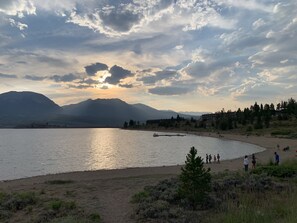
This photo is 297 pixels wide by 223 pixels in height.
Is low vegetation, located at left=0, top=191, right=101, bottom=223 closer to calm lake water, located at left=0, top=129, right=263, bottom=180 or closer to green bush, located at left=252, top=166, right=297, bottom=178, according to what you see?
green bush, located at left=252, top=166, right=297, bottom=178

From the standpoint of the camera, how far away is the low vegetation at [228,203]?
32.3 feet

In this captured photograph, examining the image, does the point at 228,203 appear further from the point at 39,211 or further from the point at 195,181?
the point at 39,211

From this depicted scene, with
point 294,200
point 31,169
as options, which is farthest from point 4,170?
point 294,200

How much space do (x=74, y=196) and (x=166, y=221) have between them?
8844 millimetres

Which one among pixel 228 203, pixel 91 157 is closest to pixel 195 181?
pixel 228 203

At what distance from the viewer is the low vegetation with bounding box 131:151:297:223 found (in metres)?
9.84

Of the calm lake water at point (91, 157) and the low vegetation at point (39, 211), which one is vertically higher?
the low vegetation at point (39, 211)

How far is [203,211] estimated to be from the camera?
13250mm

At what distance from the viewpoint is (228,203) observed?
42.6ft

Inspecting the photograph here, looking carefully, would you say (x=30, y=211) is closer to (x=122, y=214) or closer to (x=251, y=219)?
(x=122, y=214)

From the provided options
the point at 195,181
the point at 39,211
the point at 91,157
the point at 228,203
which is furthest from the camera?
the point at 91,157

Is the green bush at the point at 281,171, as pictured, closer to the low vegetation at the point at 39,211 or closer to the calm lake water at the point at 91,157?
the low vegetation at the point at 39,211

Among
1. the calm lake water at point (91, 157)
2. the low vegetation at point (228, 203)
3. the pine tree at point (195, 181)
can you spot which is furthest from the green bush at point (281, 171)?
the calm lake water at point (91, 157)

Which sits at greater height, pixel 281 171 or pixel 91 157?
pixel 281 171
